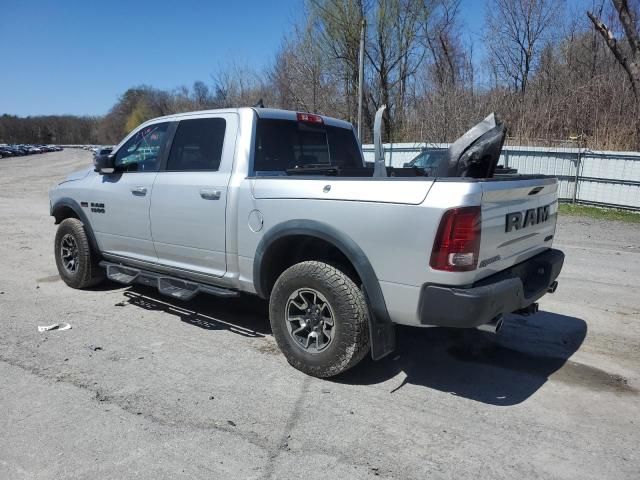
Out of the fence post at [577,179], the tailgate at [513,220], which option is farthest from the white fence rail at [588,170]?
the tailgate at [513,220]

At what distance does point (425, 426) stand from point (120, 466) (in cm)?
178

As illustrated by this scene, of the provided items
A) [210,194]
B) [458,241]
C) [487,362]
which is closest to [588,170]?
[487,362]

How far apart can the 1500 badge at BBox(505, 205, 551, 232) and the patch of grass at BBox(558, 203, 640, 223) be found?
35.9 feet

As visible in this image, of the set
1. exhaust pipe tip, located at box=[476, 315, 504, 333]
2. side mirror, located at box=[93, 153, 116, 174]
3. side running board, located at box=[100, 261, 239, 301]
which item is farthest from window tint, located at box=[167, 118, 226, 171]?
exhaust pipe tip, located at box=[476, 315, 504, 333]

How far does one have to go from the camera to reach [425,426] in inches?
125

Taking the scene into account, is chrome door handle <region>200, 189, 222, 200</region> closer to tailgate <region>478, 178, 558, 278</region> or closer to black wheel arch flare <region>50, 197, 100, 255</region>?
black wheel arch flare <region>50, 197, 100, 255</region>

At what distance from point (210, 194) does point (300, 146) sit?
978 mm

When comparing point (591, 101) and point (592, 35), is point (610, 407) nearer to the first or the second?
point (591, 101)

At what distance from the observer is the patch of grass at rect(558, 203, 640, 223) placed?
13547 millimetres

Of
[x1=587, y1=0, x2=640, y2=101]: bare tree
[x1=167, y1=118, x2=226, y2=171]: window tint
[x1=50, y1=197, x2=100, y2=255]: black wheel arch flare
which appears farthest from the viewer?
[x1=587, y1=0, x2=640, y2=101]: bare tree

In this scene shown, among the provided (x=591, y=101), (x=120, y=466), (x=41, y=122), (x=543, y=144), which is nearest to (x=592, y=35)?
(x=591, y=101)

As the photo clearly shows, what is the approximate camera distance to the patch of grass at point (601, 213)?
44.4ft

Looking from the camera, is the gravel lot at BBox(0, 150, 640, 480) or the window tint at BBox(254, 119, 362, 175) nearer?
the gravel lot at BBox(0, 150, 640, 480)

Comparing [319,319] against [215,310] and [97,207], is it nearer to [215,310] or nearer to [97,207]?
[215,310]
